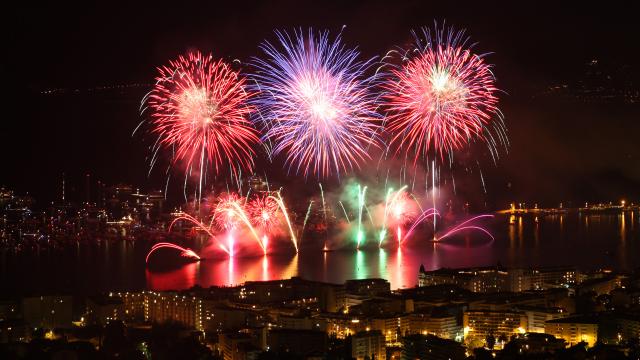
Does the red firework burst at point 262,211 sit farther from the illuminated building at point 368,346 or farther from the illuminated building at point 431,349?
the illuminated building at point 431,349

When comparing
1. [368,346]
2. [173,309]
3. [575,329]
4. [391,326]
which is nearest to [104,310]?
[173,309]

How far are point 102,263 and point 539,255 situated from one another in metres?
7.20

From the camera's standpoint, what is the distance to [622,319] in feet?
27.1

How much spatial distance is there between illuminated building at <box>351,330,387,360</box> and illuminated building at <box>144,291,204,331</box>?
209 cm

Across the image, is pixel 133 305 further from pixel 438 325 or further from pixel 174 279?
pixel 438 325

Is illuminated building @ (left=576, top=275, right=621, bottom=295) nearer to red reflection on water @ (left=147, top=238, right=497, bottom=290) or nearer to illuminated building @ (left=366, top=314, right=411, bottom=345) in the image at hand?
red reflection on water @ (left=147, top=238, right=497, bottom=290)

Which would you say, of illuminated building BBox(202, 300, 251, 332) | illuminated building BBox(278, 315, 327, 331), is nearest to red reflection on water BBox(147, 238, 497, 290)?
illuminated building BBox(202, 300, 251, 332)

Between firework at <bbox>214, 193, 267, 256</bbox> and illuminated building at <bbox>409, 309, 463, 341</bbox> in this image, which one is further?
firework at <bbox>214, 193, 267, 256</bbox>

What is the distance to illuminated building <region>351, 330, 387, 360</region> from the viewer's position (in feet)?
25.0

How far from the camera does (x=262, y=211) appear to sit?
52.5ft

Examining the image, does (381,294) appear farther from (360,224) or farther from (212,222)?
(212,222)

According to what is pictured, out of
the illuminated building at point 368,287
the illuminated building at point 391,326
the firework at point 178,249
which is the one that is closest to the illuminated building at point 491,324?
the illuminated building at point 391,326

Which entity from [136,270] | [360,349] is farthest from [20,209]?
[360,349]

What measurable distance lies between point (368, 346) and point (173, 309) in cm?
276
